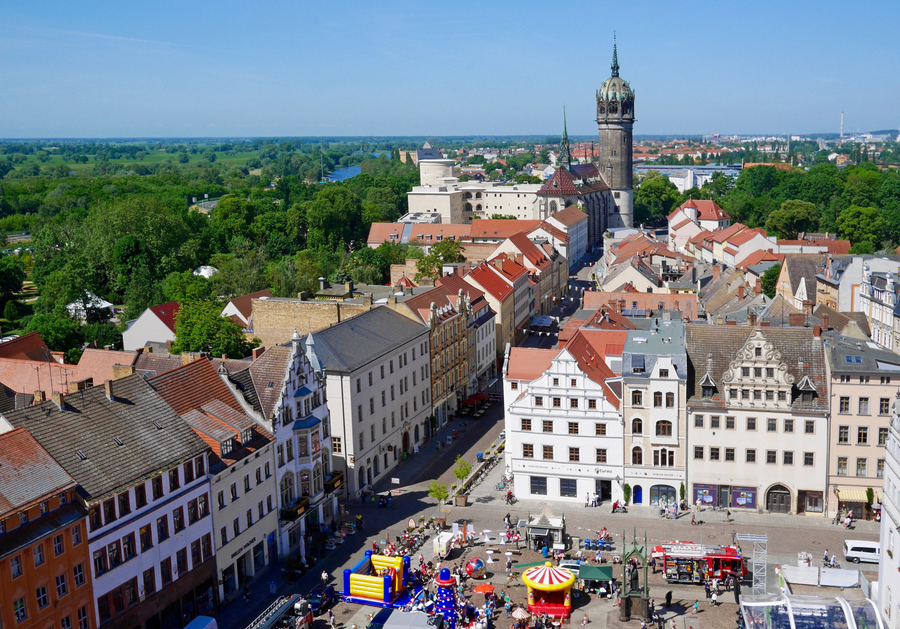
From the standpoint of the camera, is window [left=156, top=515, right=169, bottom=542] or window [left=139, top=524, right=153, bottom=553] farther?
window [left=156, top=515, right=169, bottom=542]

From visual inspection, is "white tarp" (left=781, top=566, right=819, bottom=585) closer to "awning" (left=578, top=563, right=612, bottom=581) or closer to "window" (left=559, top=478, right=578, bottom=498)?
"awning" (left=578, top=563, right=612, bottom=581)

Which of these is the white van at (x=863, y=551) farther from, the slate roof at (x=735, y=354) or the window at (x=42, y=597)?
the window at (x=42, y=597)

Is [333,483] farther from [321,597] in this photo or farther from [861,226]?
[861,226]

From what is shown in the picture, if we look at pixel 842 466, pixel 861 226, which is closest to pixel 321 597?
pixel 842 466

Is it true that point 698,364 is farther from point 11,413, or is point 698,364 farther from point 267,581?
point 11,413

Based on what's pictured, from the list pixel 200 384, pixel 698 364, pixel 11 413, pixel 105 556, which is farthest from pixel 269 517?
pixel 698 364

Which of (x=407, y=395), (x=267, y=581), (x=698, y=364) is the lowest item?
(x=267, y=581)

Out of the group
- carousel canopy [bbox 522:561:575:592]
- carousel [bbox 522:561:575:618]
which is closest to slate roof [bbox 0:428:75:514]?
carousel canopy [bbox 522:561:575:592]
